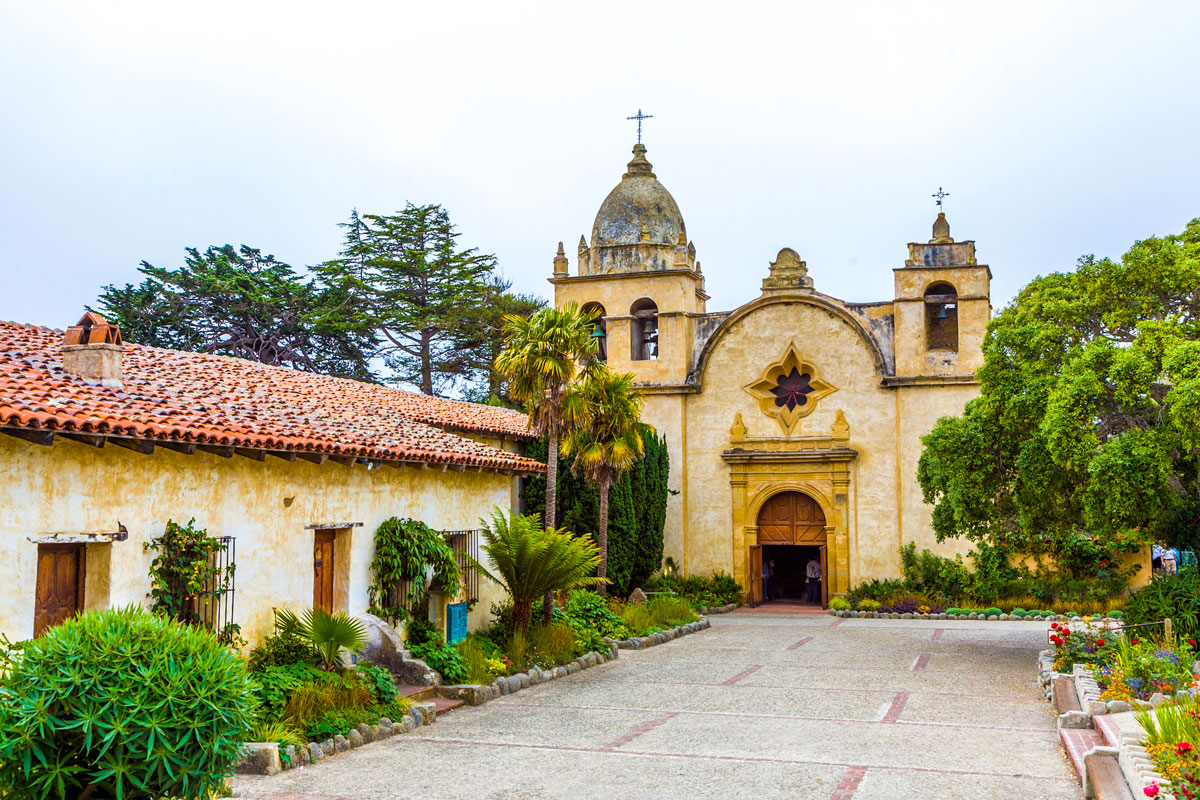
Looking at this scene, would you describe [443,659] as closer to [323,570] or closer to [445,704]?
[445,704]

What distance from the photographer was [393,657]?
48.4 ft

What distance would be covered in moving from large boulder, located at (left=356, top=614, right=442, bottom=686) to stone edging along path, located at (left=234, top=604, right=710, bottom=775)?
0.30m

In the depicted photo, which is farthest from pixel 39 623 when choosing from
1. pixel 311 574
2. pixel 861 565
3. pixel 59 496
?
pixel 861 565

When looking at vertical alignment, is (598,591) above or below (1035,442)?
below

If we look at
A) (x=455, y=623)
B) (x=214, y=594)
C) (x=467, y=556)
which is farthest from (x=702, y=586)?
(x=214, y=594)

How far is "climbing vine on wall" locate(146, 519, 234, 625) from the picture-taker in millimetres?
11711

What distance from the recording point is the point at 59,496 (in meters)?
10.5

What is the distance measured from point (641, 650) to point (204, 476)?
35.0 feet

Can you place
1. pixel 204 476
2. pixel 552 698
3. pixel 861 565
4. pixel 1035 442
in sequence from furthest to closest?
pixel 861 565
pixel 1035 442
pixel 552 698
pixel 204 476

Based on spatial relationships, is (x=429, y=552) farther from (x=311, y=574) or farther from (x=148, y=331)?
(x=148, y=331)

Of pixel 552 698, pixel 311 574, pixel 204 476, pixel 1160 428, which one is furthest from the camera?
pixel 1160 428

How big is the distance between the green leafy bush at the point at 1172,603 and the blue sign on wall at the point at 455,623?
9.77 m

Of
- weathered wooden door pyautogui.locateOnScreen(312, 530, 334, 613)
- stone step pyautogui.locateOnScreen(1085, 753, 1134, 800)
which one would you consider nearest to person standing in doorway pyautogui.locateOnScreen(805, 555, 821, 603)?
weathered wooden door pyautogui.locateOnScreen(312, 530, 334, 613)

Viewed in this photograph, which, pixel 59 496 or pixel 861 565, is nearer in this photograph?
pixel 59 496
